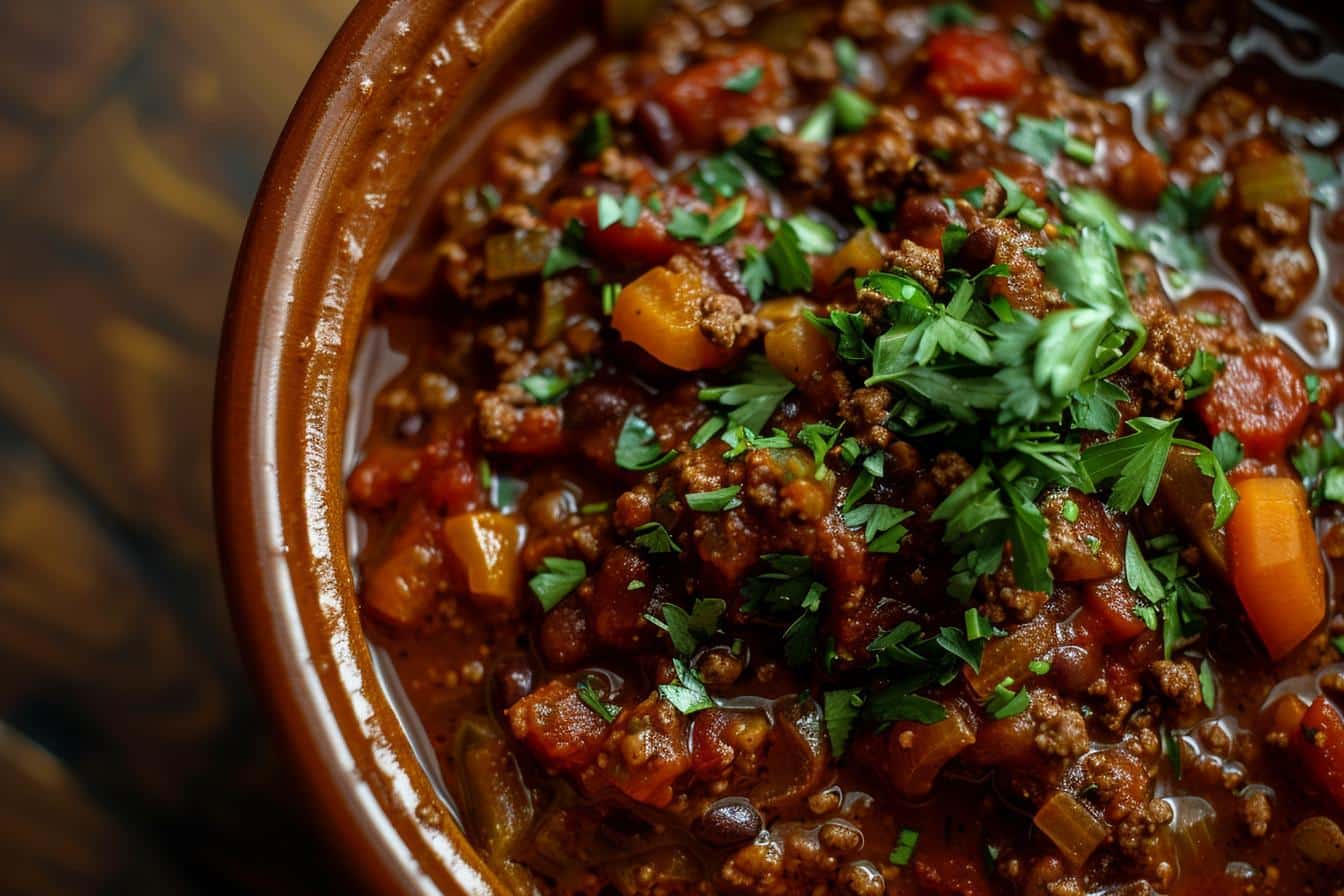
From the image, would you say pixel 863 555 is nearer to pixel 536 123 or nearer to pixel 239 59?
pixel 536 123

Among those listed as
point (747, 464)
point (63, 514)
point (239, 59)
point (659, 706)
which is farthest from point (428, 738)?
point (239, 59)

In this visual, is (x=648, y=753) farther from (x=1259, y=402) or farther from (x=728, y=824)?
(x=1259, y=402)

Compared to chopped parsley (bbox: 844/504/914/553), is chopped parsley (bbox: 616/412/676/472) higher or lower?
higher

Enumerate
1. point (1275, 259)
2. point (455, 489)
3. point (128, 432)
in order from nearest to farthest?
point (455, 489) → point (1275, 259) → point (128, 432)

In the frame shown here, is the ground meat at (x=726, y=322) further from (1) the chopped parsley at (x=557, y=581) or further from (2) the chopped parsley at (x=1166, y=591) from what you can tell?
(2) the chopped parsley at (x=1166, y=591)

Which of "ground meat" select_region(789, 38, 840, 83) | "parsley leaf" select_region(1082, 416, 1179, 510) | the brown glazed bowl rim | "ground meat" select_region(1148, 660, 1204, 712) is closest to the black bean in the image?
the brown glazed bowl rim

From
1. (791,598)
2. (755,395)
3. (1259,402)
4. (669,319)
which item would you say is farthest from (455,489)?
(1259,402)

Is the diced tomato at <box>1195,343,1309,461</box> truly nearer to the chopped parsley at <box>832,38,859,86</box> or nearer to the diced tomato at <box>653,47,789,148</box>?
the chopped parsley at <box>832,38,859,86</box>
